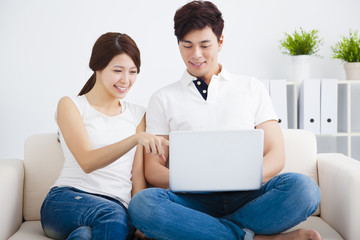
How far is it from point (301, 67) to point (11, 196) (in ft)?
7.50

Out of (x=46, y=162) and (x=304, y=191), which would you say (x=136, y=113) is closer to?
(x=46, y=162)

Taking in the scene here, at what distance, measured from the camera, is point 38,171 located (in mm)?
1809

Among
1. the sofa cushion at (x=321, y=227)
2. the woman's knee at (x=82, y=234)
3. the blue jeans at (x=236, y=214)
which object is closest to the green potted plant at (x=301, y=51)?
the sofa cushion at (x=321, y=227)

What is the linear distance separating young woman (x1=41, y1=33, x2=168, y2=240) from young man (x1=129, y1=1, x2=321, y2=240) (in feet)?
0.28

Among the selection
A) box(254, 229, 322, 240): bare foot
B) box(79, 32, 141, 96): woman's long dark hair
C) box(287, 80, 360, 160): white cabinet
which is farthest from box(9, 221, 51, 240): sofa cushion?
box(287, 80, 360, 160): white cabinet

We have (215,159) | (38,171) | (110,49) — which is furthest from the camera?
(38,171)

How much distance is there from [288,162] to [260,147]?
1.97 ft

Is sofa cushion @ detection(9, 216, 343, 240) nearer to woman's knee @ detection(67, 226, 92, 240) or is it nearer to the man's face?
woman's knee @ detection(67, 226, 92, 240)

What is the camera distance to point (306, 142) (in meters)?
1.88

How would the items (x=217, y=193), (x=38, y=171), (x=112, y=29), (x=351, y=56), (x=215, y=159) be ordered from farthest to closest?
1. (x=112, y=29)
2. (x=351, y=56)
3. (x=38, y=171)
4. (x=217, y=193)
5. (x=215, y=159)

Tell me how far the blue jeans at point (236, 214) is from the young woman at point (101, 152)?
0.34 ft

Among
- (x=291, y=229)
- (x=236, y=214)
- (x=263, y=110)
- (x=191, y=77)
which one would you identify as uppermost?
(x=191, y=77)

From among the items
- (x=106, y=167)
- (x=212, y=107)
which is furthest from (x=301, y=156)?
(x=106, y=167)

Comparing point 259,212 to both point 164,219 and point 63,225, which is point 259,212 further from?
point 63,225
